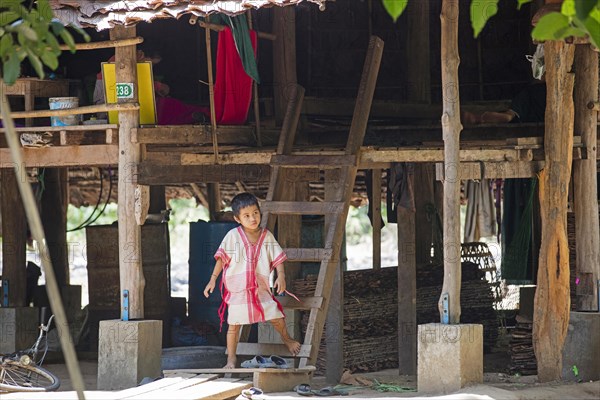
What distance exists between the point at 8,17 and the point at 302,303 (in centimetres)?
415

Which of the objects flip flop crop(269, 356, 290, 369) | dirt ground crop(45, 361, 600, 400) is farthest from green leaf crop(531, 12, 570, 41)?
flip flop crop(269, 356, 290, 369)

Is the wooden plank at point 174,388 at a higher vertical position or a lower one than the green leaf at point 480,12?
lower

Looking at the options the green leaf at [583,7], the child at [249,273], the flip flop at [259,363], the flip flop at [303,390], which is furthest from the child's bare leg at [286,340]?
the green leaf at [583,7]

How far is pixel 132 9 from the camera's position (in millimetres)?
7719

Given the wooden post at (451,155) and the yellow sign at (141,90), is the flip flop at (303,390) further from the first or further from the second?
the yellow sign at (141,90)

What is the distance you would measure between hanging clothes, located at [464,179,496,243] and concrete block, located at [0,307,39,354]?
5849 millimetres

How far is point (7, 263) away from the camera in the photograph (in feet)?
38.3

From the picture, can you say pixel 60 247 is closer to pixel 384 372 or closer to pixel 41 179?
pixel 41 179

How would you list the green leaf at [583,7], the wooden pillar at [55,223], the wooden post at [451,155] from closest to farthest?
the green leaf at [583,7]
the wooden post at [451,155]
the wooden pillar at [55,223]

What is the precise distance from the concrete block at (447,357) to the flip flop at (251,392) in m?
1.22

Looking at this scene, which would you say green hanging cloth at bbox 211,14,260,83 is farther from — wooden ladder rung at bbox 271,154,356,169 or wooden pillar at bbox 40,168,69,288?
wooden pillar at bbox 40,168,69,288

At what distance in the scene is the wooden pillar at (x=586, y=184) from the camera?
834cm

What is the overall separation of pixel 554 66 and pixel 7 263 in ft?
22.4

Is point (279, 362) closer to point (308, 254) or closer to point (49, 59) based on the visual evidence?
point (308, 254)
